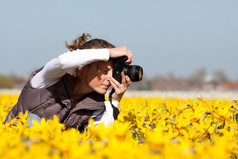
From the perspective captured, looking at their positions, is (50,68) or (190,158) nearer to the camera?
(190,158)

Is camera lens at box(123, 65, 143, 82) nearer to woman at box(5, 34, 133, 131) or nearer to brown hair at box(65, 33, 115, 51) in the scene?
woman at box(5, 34, 133, 131)

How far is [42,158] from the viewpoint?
0.98 meters

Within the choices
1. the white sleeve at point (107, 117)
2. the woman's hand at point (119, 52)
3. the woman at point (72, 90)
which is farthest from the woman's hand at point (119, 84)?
the woman's hand at point (119, 52)

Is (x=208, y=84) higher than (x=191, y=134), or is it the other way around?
(x=191, y=134)

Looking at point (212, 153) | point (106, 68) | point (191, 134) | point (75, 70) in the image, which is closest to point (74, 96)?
point (75, 70)

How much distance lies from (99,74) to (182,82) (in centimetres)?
6100

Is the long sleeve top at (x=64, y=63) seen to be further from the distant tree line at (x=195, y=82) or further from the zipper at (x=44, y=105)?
the distant tree line at (x=195, y=82)

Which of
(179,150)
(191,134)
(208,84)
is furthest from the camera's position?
(208,84)

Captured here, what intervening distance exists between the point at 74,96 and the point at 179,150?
6.44 feet

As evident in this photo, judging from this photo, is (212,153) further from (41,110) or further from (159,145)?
(41,110)

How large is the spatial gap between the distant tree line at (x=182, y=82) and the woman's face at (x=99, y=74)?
4133 centimetres

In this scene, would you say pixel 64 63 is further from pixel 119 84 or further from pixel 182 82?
pixel 182 82

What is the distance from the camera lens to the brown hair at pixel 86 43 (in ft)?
9.28

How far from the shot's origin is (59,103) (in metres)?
2.81
